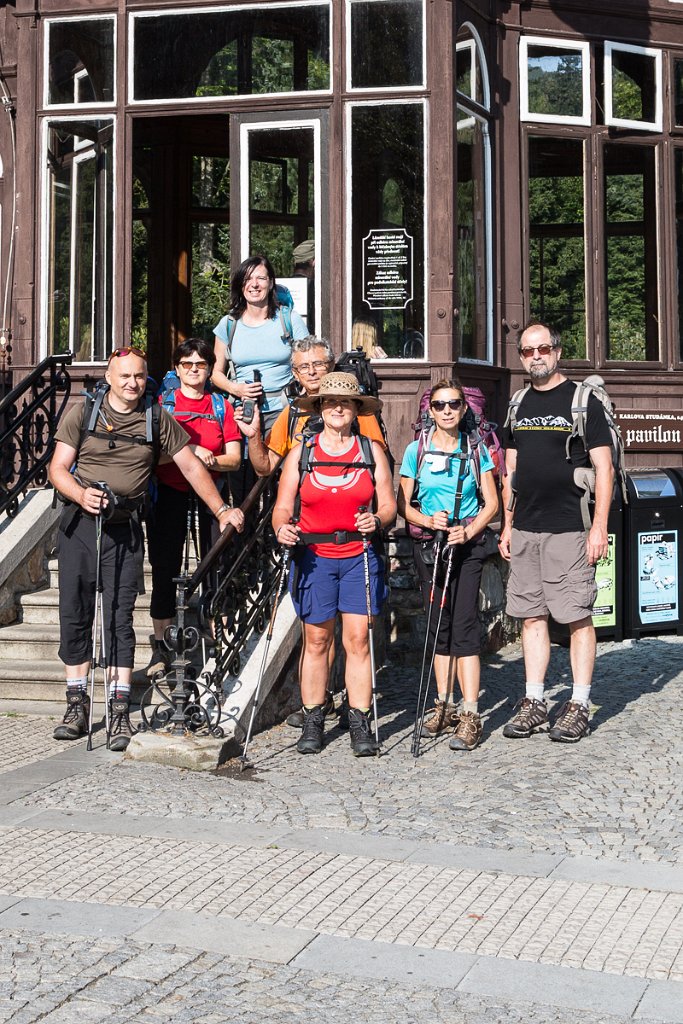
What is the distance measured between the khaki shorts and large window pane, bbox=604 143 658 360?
19.3ft

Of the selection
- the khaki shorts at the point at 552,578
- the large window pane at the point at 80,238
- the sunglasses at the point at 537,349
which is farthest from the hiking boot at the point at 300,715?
the large window pane at the point at 80,238

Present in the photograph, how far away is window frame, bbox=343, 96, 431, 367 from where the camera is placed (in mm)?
11828

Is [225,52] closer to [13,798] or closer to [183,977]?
[13,798]

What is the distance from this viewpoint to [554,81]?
13.8m

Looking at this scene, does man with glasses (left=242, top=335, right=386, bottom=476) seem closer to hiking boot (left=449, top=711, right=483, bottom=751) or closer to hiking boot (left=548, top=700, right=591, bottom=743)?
hiking boot (left=449, top=711, right=483, bottom=751)

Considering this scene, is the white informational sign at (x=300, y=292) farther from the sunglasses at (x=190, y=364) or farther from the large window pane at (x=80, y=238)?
the sunglasses at (x=190, y=364)

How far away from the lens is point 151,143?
15.4m

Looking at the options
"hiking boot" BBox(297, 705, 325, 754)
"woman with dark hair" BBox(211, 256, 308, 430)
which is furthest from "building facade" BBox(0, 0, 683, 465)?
"hiking boot" BBox(297, 705, 325, 754)

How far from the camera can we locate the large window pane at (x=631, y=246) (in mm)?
14078

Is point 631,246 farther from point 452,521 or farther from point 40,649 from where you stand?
point 40,649

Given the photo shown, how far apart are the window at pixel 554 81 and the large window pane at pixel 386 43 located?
1923 millimetres

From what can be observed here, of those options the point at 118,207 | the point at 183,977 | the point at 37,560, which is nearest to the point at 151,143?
the point at 118,207

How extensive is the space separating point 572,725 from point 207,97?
6.53m

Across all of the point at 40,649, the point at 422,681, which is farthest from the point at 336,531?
the point at 40,649
